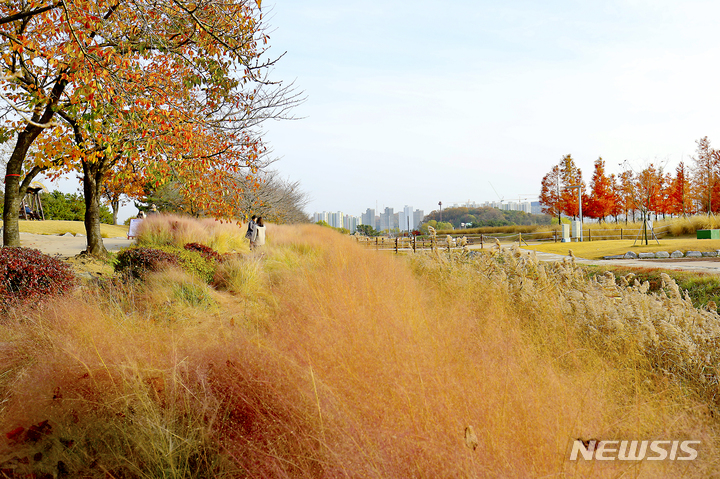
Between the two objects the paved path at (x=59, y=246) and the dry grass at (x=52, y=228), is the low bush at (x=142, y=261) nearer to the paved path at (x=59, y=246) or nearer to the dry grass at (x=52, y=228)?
the paved path at (x=59, y=246)

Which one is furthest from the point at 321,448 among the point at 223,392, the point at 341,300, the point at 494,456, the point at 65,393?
the point at 65,393

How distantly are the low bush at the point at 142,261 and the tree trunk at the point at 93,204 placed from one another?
3.87 metres

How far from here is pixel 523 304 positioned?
12.4ft

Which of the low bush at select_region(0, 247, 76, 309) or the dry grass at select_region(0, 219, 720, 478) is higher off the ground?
the low bush at select_region(0, 247, 76, 309)

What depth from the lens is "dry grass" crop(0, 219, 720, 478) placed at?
1549mm

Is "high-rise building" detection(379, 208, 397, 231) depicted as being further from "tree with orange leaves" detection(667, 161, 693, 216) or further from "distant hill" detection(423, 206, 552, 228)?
"tree with orange leaves" detection(667, 161, 693, 216)

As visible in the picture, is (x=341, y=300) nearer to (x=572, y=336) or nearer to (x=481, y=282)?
(x=572, y=336)

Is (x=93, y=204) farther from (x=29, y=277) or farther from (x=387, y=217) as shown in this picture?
(x=387, y=217)

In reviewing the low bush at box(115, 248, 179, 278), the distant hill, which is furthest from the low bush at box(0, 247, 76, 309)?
the distant hill

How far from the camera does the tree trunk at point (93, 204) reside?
31.9 ft

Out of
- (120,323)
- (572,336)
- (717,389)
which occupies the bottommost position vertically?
(717,389)

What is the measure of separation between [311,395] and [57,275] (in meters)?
4.42
